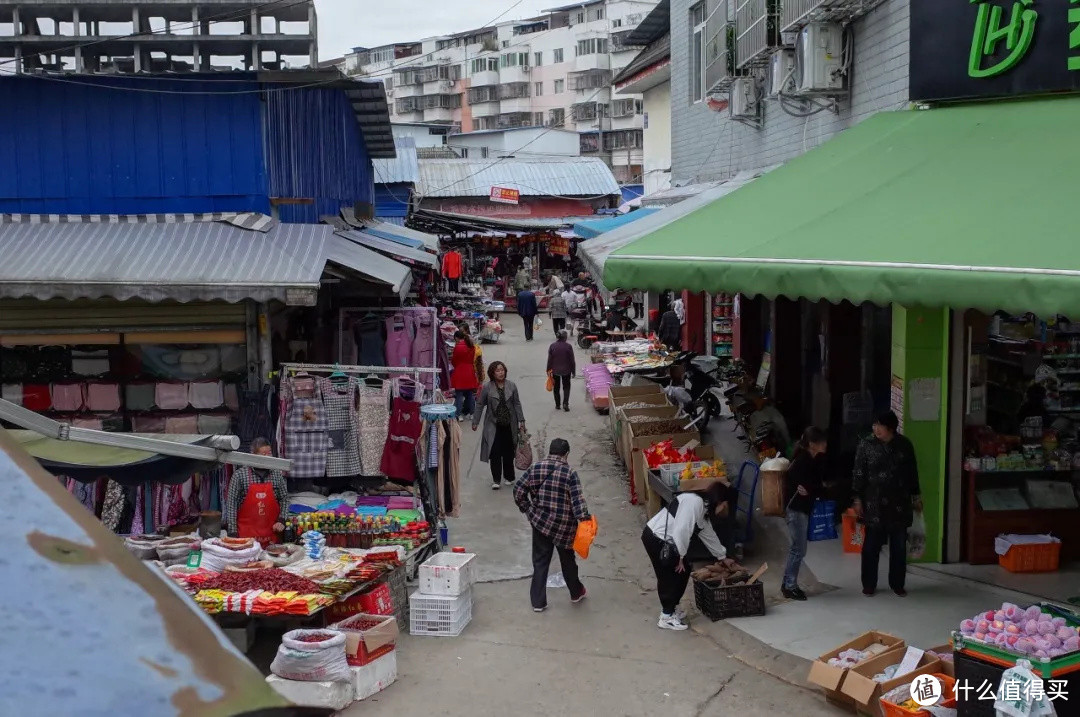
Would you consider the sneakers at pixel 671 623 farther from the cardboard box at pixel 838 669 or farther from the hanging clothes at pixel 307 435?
the hanging clothes at pixel 307 435

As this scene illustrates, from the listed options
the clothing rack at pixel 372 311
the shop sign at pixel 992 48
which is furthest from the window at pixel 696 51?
the shop sign at pixel 992 48

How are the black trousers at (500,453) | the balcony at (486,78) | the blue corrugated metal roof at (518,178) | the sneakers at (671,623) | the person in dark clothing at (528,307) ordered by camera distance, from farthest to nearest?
the balcony at (486,78), the blue corrugated metal roof at (518,178), the person in dark clothing at (528,307), the black trousers at (500,453), the sneakers at (671,623)

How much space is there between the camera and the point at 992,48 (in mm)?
9758

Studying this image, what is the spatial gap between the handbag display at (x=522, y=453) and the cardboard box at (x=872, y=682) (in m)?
6.54

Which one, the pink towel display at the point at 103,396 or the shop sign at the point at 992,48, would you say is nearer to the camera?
the shop sign at the point at 992,48

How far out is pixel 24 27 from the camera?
14.4 meters

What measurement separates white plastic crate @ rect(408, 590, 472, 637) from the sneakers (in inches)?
68.3

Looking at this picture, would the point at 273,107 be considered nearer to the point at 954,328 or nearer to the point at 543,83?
the point at 954,328

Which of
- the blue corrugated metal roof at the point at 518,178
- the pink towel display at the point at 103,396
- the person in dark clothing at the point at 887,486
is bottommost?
the person in dark clothing at the point at 887,486

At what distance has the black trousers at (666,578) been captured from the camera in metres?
9.33

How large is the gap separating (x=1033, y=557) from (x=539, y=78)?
74.8m

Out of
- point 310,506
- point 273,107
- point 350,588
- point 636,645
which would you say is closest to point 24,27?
point 273,107

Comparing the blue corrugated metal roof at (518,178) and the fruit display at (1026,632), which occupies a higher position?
the blue corrugated metal roof at (518,178)

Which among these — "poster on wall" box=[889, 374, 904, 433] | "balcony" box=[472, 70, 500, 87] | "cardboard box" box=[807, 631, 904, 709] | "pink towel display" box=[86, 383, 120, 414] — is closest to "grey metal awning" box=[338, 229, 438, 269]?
"pink towel display" box=[86, 383, 120, 414]
